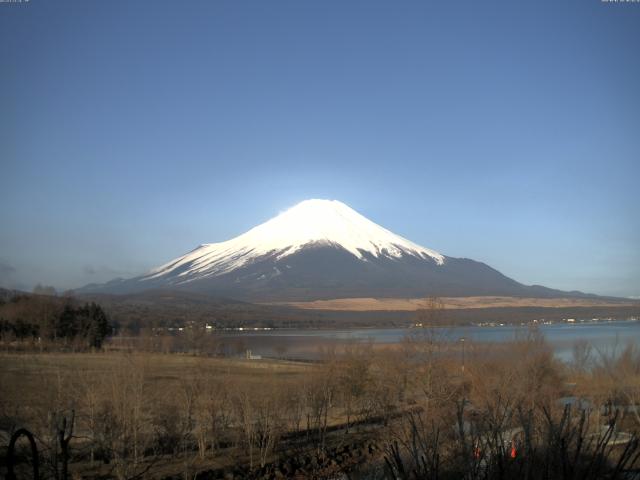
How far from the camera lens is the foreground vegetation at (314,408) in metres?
12.6

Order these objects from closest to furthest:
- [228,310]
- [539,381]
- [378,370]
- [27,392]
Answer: [27,392]
[539,381]
[378,370]
[228,310]

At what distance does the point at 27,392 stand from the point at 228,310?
365 ft

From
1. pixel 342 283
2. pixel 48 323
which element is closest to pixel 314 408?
pixel 48 323

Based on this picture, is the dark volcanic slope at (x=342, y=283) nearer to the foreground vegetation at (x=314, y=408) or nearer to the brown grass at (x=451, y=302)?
the brown grass at (x=451, y=302)

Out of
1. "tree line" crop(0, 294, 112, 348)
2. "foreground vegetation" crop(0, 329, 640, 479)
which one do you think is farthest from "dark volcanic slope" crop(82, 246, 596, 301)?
"foreground vegetation" crop(0, 329, 640, 479)

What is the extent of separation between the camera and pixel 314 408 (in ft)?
65.9

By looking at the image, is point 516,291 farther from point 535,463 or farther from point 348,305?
point 535,463

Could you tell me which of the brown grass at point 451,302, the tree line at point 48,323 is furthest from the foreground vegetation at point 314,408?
the brown grass at point 451,302

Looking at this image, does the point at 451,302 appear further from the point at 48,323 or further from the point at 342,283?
the point at 48,323

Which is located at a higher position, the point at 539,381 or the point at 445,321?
the point at 445,321

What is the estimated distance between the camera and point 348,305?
146750 millimetres

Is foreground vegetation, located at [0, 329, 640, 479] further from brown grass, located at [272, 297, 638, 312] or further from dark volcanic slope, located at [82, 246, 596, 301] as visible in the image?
dark volcanic slope, located at [82, 246, 596, 301]

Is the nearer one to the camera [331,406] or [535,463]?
[535,463]

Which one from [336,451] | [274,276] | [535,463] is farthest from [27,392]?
[274,276]
